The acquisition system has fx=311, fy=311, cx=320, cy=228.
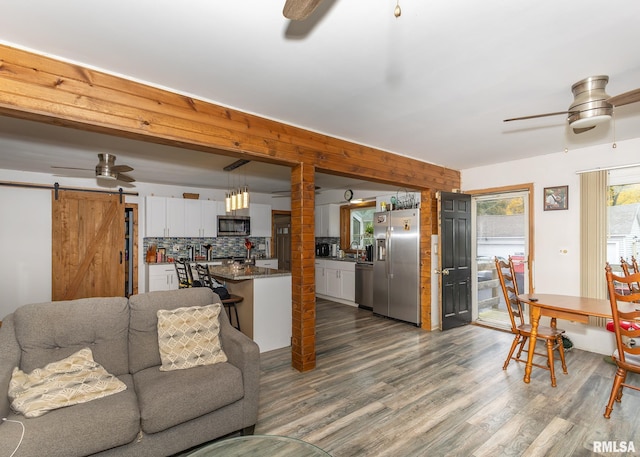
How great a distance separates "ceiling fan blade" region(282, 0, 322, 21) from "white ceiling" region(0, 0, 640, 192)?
53 cm

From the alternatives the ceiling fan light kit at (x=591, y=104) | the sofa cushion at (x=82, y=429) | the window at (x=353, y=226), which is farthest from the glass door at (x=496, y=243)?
the sofa cushion at (x=82, y=429)

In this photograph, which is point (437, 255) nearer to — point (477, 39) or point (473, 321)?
point (473, 321)

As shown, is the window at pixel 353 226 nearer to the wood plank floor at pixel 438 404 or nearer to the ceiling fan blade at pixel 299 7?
the wood plank floor at pixel 438 404

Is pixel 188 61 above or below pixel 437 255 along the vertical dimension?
above

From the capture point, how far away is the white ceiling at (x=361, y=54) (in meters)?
1.67

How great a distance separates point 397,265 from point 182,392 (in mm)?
3981

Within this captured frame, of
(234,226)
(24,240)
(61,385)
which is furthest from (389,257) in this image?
(24,240)

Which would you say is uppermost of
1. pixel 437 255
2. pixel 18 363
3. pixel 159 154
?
pixel 159 154

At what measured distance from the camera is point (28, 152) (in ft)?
13.5

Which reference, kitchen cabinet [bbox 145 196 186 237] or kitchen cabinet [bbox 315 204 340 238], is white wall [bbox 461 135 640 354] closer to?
kitchen cabinet [bbox 315 204 340 238]

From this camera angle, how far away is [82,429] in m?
1.64

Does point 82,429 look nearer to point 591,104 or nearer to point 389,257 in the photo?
point 591,104

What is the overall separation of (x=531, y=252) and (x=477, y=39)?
3.74 metres

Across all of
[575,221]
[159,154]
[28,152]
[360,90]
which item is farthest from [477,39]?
[28,152]
